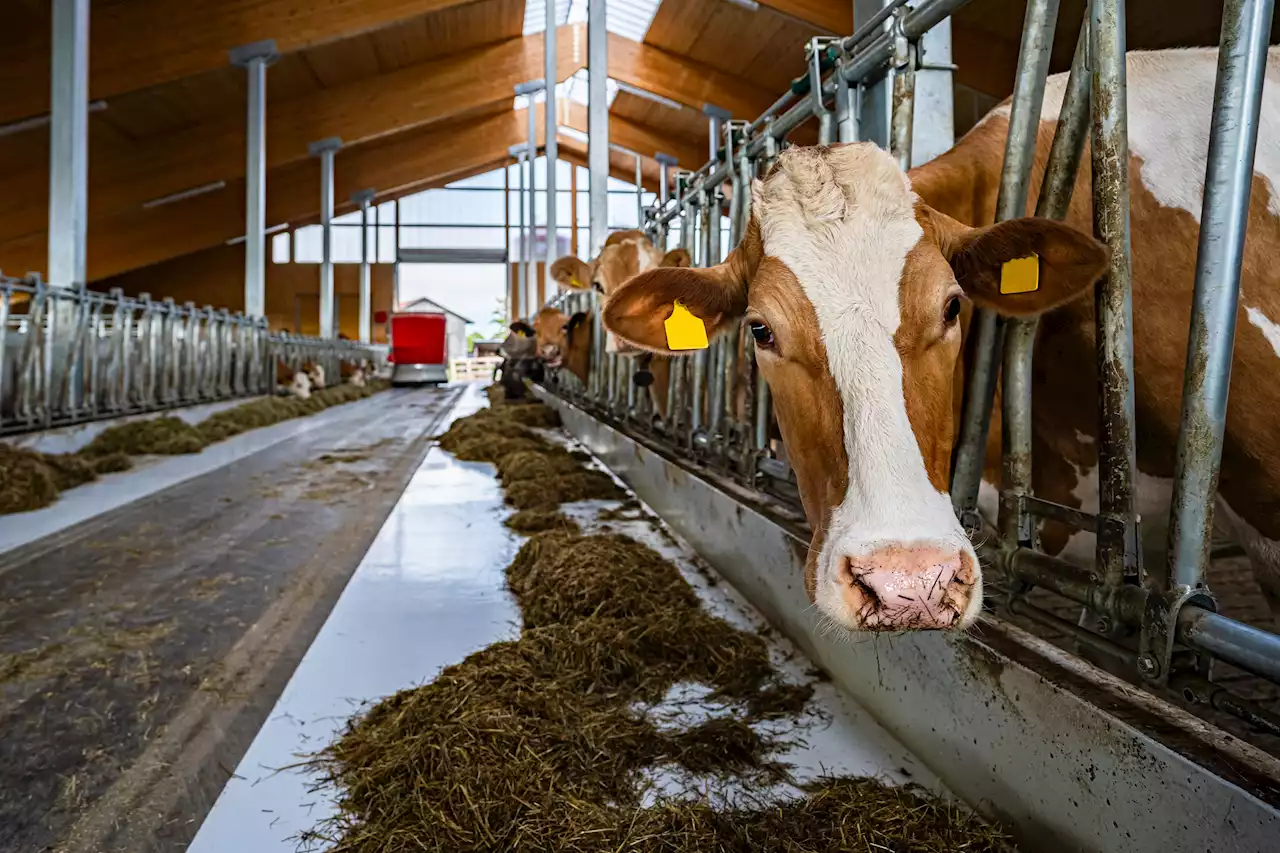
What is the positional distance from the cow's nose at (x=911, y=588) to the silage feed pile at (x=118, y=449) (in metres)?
4.73

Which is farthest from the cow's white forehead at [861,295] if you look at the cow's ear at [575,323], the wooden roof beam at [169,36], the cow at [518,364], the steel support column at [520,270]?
the steel support column at [520,270]

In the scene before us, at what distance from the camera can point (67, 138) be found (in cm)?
834

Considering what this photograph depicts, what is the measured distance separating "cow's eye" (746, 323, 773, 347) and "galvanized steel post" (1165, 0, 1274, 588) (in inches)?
27.9

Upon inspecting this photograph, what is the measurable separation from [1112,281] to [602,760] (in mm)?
1399

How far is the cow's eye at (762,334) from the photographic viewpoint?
65.6 inches

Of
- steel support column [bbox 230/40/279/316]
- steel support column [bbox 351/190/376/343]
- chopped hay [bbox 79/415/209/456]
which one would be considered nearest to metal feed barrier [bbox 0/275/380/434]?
chopped hay [bbox 79/415/209/456]

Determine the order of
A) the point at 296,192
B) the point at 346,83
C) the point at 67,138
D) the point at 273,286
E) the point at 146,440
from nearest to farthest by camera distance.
Result: the point at 146,440
the point at 67,138
the point at 346,83
the point at 296,192
the point at 273,286

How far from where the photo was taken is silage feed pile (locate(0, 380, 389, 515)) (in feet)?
14.9

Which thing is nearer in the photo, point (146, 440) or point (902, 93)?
point (902, 93)

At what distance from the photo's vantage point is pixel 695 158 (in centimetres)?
2298

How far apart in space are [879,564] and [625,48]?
64.2 feet

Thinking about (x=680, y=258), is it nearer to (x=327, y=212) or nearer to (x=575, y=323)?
(x=575, y=323)

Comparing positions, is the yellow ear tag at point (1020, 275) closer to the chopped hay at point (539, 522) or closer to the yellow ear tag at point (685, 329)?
the yellow ear tag at point (685, 329)

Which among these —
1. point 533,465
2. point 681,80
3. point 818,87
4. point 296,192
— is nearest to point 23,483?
point 533,465
